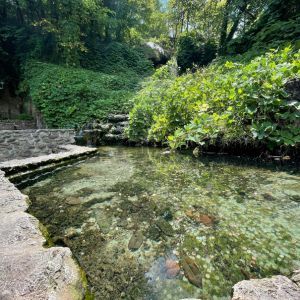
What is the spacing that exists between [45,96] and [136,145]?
5.55 m

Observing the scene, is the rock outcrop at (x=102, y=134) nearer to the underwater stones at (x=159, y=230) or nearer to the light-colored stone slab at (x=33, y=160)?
the light-colored stone slab at (x=33, y=160)

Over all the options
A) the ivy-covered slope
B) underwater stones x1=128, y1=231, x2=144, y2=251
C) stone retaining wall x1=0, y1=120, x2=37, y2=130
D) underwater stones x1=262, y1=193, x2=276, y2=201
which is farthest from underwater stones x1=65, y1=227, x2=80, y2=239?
stone retaining wall x1=0, y1=120, x2=37, y2=130

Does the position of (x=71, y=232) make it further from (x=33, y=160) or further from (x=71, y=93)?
(x=71, y=93)

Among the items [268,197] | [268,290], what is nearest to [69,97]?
[268,197]

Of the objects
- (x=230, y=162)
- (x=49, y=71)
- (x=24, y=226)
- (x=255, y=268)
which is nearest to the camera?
(x=255, y=268)

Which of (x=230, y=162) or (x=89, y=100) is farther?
(x=89, y=100)

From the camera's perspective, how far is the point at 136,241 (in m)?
1.72

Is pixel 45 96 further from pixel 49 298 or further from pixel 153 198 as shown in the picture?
pixel 49 298

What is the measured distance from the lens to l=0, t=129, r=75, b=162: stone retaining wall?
16.9 ft

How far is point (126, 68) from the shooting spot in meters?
16.8

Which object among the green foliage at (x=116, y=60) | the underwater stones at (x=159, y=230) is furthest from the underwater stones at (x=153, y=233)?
the green foliage at (x=116, y=60)

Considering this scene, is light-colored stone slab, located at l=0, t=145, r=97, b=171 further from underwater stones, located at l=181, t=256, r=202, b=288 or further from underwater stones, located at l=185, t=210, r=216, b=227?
underwater stones, located at l=181, t=256, r=202, b=288

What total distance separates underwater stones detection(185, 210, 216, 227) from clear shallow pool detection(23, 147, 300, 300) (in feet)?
0.05

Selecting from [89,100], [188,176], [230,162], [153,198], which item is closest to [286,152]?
[230,162]
